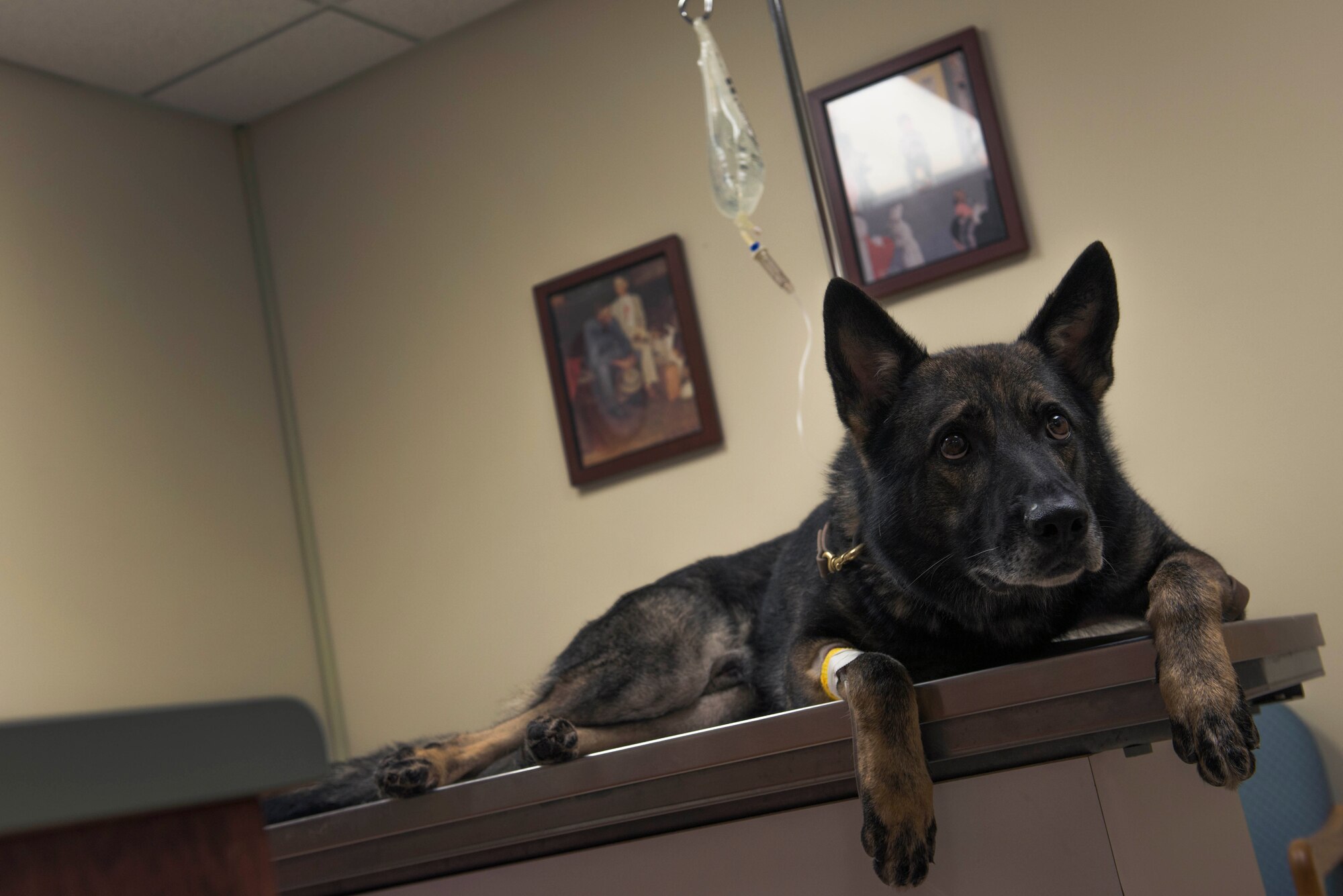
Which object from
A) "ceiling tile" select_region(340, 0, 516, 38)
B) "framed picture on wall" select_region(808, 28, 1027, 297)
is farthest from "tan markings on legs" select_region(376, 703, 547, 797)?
"ceiling tile" select_region(340, 0, 516, 38)

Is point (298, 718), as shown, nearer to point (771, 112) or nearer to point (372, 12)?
point (771, 112)

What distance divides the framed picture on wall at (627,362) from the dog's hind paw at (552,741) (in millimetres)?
1823

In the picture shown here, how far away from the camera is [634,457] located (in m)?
3.39

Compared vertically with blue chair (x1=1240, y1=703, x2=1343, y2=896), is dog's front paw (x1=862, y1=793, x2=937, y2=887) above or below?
above

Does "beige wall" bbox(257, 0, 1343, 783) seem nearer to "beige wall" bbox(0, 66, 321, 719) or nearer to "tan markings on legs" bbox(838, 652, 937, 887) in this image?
"beige wall" bbox(0, 66, 321, 719)

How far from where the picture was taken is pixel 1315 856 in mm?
1625

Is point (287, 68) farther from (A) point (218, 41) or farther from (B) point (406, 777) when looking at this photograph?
(B) point (406, 777)

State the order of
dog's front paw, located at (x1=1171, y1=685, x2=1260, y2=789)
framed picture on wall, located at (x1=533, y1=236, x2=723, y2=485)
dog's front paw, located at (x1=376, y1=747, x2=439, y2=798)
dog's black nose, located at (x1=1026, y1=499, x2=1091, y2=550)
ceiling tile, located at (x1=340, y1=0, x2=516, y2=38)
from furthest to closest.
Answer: ceiling tile, located at (x1=340, y1=0, x2=516, y2=38)
framed picture on wall, located at (x1=533, y1=236, x2=723, y2=485)
dog's front paw, located at (x1=376, y1=747, x2=439, y2=798)
dog's black nose, located at (x1=1026, y1=499, x2=1091, y2=550)
dog's front paw, located at (x1=1171, y1=685, x2=1260, y2=789)

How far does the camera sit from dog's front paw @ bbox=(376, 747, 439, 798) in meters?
1.46

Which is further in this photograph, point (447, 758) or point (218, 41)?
point (218, 41)

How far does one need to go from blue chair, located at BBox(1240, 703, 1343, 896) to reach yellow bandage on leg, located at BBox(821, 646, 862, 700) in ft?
4.59

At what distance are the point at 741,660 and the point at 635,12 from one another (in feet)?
7.78

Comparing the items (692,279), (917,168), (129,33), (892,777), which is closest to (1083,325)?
(892,777)

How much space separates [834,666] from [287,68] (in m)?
3.40
